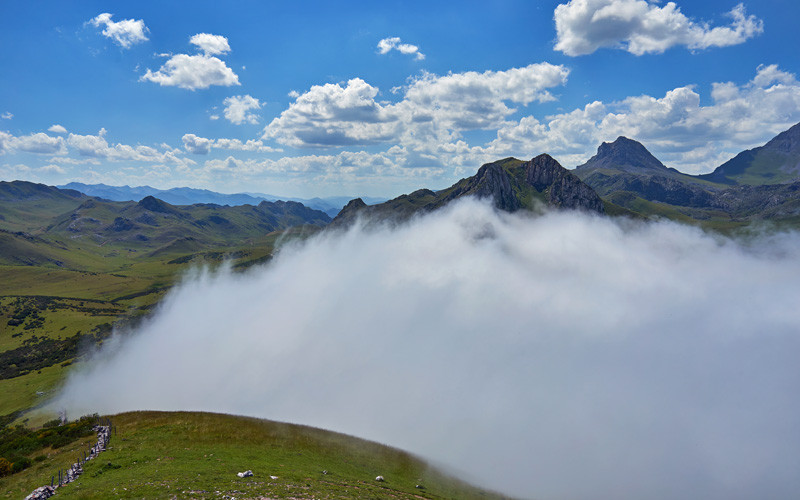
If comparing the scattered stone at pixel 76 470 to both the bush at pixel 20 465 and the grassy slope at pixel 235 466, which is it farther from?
the bush at pixel 20 465

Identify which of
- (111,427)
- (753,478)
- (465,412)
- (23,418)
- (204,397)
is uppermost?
(111,427)

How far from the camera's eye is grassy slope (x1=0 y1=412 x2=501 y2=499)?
50.1 meters

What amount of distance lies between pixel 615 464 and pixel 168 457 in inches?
7193

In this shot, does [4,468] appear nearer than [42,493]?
No

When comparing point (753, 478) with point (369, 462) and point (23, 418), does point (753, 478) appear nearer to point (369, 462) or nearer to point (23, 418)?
point (369, 462)

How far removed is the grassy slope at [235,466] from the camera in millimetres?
50097

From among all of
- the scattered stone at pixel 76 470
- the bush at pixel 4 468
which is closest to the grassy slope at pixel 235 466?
the scattered stone at pixel 76 470

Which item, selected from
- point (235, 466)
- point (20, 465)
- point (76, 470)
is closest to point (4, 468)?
point (20, 465)

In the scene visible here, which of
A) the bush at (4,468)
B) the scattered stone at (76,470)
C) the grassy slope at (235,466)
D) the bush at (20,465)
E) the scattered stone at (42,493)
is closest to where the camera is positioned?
the scattered stone at (42,493)

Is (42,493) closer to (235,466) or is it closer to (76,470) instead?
(76,470)

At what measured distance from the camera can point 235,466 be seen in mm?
64188

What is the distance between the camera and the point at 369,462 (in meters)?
91.0

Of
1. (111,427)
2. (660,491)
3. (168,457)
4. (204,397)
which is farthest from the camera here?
(204,397)

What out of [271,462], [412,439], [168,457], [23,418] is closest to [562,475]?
[412,439]
